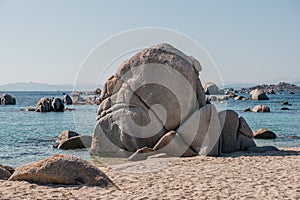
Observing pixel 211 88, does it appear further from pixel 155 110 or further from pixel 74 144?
pixel 155 110

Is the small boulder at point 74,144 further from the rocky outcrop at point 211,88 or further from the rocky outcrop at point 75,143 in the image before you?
the rocky outcrop at point 211,88

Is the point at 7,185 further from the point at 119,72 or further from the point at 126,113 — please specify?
the point at 119,72

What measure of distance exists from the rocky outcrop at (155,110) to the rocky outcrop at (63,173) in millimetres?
6692

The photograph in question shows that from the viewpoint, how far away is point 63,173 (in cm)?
1038

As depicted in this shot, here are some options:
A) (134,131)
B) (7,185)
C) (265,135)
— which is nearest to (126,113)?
(134,131)

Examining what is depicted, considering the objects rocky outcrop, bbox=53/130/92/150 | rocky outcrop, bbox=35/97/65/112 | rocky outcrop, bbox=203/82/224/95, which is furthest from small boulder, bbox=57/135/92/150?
rocky outcrop, bbox=203/82/224/95

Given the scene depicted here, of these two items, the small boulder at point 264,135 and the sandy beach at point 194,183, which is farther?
the small boulder at point 264,135

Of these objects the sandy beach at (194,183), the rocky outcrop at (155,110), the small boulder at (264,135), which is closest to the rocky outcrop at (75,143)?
the rocky outcrop at (155,110)

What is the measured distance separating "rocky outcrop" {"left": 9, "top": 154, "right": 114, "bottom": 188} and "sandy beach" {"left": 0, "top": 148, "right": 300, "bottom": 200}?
0.98 ft

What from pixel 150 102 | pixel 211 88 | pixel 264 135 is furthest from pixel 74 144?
pixel 211 88

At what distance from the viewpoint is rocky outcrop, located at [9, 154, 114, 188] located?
10.3 meters

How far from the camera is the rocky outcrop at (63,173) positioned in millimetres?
10312

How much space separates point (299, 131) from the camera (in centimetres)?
2931

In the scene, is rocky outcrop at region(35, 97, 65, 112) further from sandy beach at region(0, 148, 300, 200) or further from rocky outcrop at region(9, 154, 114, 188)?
rocky outcrop at region(9, 154, 114, 188)
